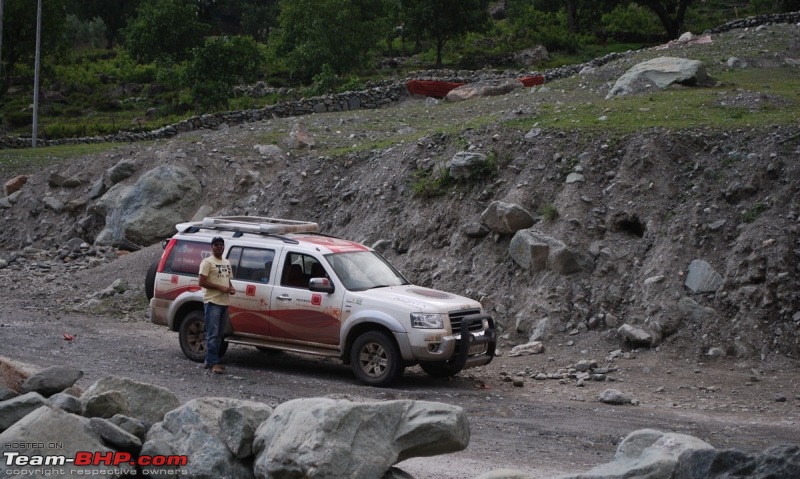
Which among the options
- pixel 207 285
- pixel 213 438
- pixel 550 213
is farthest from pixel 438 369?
pixel 213 438

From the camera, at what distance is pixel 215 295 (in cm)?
1283

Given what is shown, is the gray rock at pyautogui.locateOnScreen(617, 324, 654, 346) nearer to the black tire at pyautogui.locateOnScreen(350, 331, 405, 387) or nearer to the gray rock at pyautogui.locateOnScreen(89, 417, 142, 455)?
the black tire at pyautogui.locateOnScreen(350, 331, 405, 387)

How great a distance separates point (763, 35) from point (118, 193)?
19.4m

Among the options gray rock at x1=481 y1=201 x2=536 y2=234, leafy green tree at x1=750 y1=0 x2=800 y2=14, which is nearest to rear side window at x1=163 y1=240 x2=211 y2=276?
gray rock at x1=481 y1=201 x2=536 y2=234

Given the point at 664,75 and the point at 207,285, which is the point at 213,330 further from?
the point at 664,75

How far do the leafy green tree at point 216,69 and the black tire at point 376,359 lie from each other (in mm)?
26744

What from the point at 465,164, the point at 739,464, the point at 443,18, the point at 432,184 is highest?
the point at 443,18

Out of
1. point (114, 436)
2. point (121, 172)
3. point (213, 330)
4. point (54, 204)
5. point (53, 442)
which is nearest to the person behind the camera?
point (53, 442)

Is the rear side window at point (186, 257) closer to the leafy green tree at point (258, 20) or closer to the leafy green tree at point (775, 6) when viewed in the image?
the leafy green tree at point (775, 6)

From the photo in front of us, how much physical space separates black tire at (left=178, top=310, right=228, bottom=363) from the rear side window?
2.13 feet

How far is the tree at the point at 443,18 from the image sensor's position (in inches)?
1848

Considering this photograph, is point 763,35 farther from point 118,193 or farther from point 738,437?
point 738,437

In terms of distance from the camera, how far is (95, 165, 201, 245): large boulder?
23375mm

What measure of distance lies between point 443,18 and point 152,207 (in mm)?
26923
